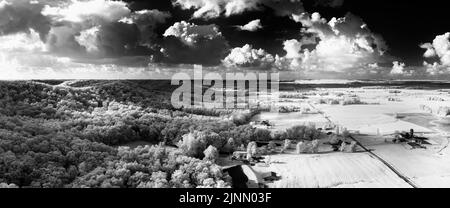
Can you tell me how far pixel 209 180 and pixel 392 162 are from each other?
16.5 metres

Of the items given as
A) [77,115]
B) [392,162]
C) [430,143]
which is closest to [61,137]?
[77,115]

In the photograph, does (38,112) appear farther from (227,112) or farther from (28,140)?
(227,112)

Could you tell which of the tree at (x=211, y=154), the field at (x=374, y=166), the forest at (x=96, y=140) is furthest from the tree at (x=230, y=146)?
the field at (x=374, y=166)

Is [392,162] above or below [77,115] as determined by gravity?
below

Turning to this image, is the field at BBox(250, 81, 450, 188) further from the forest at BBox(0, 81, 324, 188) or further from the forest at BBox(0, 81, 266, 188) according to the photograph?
the forest at BBox(0, 81, 266, 188)

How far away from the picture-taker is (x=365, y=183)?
79.5ft

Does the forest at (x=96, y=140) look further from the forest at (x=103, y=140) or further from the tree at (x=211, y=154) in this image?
the tree at (x=211, y=154)

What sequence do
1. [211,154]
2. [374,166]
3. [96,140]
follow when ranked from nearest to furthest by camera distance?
[374,166] → [211,154] → [96,140]

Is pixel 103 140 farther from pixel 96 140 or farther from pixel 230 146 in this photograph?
pixel 230 146

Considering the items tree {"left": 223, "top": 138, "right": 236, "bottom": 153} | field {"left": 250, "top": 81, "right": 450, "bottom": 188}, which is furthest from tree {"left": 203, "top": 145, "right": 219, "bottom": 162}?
field {"left": 250, "top": 81, "right": 450, "bottom": 188}

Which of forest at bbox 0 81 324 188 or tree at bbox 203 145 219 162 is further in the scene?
tree at bbox 203 145 219 162

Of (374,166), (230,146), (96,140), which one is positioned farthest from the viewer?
(230,146)

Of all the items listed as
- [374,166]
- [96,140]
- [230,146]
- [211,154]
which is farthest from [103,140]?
[374,166]

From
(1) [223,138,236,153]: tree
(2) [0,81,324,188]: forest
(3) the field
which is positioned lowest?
(3) the field
